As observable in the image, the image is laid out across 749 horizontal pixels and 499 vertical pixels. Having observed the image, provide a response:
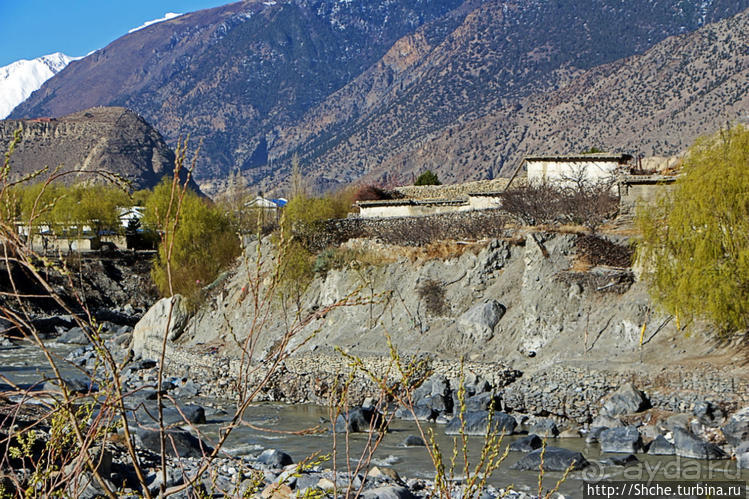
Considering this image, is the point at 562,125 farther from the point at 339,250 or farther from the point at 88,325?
the point at 88,325

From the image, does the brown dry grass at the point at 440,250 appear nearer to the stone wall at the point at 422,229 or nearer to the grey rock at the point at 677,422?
the stone wall at the point at 422,229

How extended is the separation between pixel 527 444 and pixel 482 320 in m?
8.89

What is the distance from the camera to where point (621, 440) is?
715 inches

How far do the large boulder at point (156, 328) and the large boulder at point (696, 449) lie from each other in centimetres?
2366

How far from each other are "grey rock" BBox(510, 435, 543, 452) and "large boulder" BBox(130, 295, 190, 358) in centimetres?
2052

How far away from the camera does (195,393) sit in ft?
93.8

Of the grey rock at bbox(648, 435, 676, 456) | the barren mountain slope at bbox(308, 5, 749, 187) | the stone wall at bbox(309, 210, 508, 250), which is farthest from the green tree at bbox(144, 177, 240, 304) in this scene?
the barren mountain slope at bbox(308, 5, 749, 187)

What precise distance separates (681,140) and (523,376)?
80289 mm

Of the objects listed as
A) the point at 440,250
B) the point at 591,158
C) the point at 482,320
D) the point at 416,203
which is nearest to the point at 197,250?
the point at 416,203

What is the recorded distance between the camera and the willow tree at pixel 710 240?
20953mm

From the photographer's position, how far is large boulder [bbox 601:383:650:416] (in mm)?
20500

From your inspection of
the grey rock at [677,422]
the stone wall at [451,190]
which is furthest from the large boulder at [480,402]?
the stone wall at [451,190]

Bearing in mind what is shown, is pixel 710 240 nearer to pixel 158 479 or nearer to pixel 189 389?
pixel 158 479

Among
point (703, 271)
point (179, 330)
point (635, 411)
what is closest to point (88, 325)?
point (635, 411)
